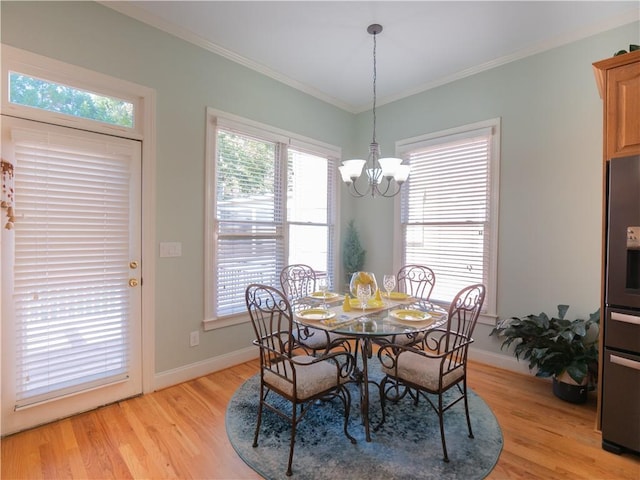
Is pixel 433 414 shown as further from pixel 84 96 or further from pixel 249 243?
pixel 84 96

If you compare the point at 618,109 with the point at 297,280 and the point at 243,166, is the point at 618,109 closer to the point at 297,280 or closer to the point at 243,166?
the point at 297,280

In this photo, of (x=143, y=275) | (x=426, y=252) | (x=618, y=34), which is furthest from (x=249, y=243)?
(x=618, y=34)

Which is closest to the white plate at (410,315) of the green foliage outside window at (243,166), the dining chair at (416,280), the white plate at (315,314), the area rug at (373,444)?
the white plate at (315,314)

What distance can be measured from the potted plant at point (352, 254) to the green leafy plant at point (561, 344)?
1.99 metres

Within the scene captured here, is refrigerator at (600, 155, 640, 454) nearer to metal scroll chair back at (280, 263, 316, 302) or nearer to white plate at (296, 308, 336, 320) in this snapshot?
white plate at (296, 308, 336, 320)

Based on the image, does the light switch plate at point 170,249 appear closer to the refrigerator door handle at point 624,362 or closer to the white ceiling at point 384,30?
the white ceiling at point 384,30

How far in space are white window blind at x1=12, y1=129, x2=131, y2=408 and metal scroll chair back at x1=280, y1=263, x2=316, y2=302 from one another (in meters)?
1.48

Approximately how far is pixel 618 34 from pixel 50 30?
14.3ft

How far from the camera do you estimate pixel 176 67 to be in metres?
2.82

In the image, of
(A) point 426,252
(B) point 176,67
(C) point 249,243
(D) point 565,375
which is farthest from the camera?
(A) point 426,252

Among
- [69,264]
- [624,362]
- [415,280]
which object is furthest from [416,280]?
[69,264]

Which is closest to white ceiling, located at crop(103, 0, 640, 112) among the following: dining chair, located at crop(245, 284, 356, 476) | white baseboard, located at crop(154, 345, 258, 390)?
dining chair, located at crop(245, 284, 356, 476)

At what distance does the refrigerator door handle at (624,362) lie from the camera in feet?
6.20

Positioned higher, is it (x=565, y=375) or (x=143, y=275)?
(x=143, y=275)
